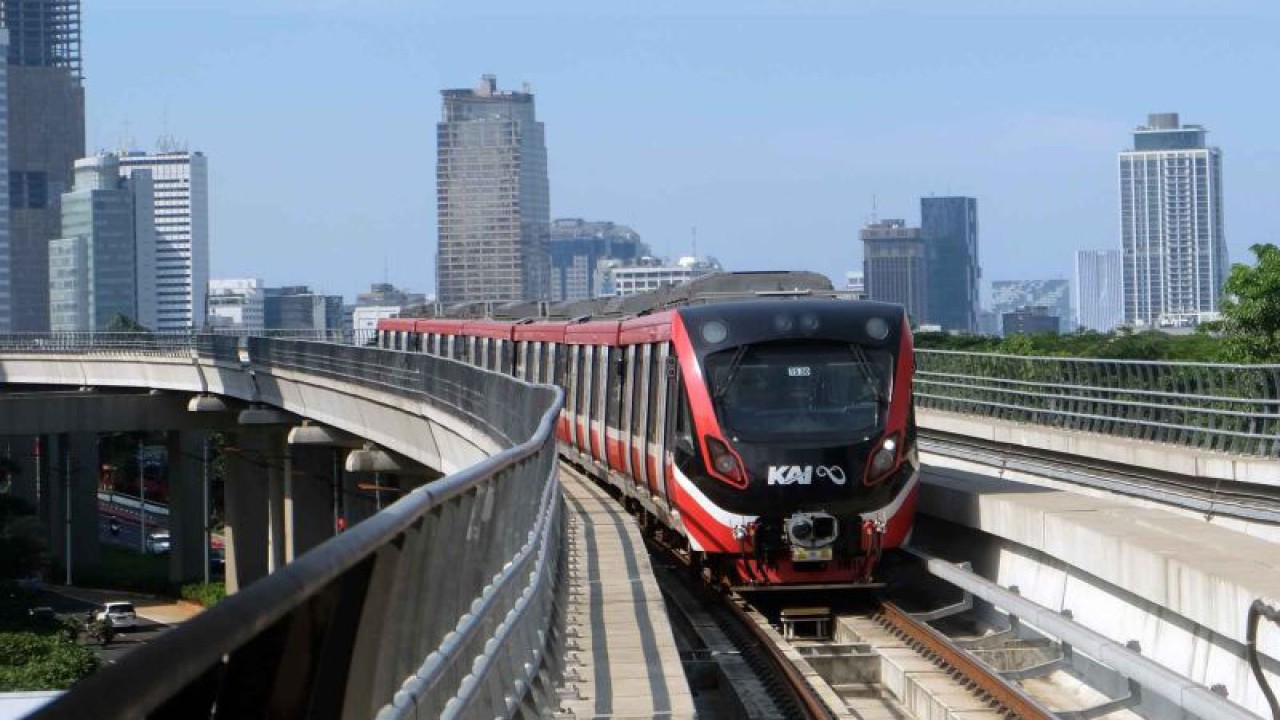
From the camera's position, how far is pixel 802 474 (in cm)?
1875

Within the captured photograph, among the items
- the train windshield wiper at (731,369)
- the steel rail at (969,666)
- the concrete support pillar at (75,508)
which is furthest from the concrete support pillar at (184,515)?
the steel rail at (969,666)

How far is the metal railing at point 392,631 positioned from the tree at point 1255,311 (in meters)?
24.6

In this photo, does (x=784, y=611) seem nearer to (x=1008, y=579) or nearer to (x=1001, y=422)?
(x=1008, y=579)

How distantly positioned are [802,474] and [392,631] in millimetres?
13490

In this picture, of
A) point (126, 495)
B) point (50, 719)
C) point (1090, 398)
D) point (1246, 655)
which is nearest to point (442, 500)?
point (50, 719)

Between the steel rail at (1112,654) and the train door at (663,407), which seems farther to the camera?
the train door at (663,407)

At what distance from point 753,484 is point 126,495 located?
4710 inches

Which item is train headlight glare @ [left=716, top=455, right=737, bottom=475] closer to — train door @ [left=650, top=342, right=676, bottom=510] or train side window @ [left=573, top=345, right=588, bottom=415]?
train door @ [left=650, top=342, right=676, bottom=510]

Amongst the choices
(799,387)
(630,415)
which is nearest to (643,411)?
(630,415)

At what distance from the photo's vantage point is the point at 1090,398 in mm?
27641

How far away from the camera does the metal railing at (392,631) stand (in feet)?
10.1

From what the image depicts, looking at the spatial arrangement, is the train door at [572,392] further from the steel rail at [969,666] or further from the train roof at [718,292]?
the steel rail at [969,666]

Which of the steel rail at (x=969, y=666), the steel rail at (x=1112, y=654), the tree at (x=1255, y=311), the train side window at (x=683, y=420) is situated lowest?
the steel rail at (x=969, y=666)

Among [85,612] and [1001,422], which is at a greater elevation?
[1001,422]
